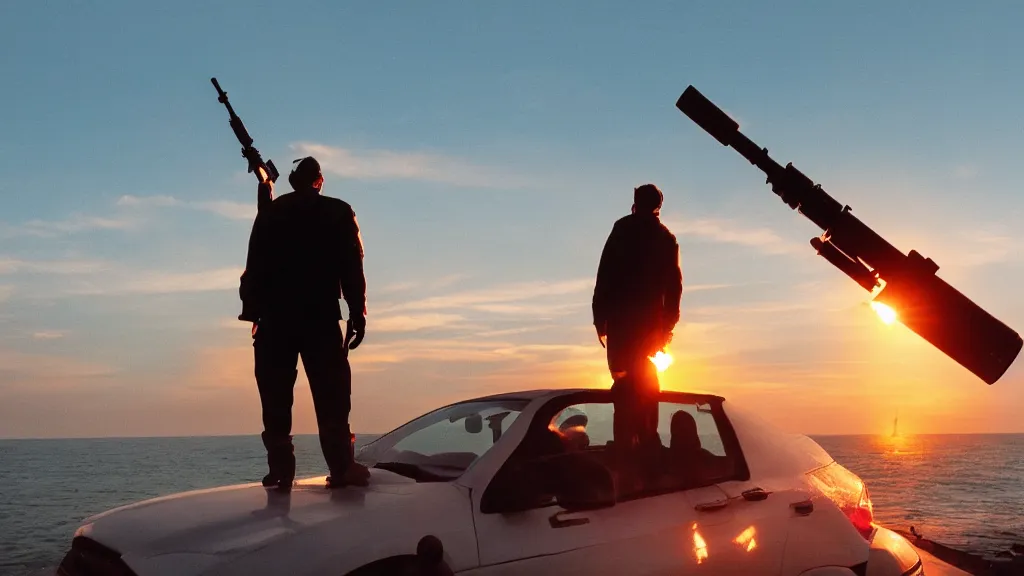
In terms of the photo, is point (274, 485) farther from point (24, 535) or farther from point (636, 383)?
point (24, 535)

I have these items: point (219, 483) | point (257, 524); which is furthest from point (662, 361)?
point (219, 483)

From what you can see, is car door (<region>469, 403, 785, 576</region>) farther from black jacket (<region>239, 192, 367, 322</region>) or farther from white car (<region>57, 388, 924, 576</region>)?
black jacket (<region>239, 192, 367, 322</region>)

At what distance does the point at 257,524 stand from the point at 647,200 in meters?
3.43

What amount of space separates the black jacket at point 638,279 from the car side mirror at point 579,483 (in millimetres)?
2025

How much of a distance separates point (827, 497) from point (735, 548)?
2.84 feet

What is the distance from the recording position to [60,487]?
7219 centimetres

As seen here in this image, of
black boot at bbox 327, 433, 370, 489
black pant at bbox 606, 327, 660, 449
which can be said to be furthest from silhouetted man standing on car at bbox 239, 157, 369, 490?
black pant at bbox 606, 327, 660, 449

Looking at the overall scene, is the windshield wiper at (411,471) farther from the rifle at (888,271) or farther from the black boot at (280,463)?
the rifle at (888,271)

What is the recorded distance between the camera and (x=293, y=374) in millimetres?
4191

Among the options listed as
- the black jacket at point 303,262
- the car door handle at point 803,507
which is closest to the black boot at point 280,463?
the black jacket at point 303,262

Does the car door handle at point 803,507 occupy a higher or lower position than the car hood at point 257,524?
lower

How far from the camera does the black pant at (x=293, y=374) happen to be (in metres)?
4.12

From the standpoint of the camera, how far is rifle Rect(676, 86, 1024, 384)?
9.29 metres

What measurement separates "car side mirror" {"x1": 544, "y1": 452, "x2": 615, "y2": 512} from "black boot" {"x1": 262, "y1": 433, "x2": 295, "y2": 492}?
1.26 m
